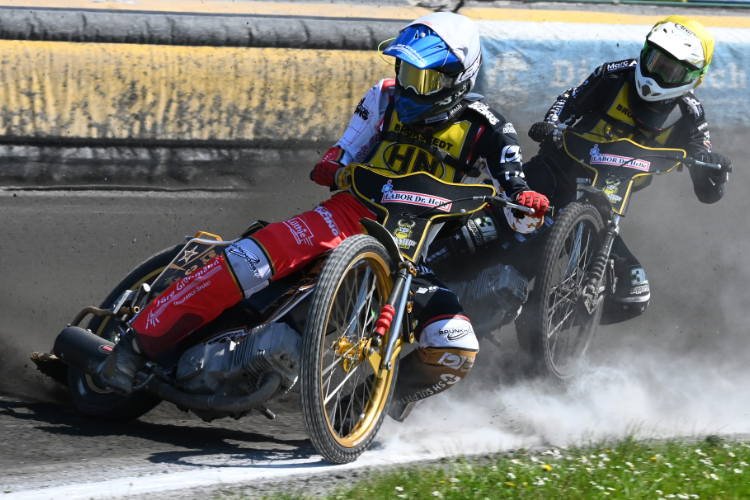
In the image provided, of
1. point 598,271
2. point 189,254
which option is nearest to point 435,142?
point 189,254

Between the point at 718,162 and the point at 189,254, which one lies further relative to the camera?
the point at 718,162

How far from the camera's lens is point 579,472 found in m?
3.71

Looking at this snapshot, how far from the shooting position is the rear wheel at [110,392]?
4.48m

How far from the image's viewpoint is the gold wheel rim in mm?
3869

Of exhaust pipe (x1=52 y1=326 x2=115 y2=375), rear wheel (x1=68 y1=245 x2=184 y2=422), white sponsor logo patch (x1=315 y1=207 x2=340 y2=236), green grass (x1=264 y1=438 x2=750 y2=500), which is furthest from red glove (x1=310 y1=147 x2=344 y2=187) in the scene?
green grass (x1=264 y1=438 x2=750 y2=500)

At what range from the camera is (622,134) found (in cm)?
609

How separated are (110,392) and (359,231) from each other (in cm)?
156

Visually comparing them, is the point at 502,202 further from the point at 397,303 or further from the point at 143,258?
the point at 143,258

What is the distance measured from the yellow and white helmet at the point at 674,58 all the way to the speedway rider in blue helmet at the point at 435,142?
167cm

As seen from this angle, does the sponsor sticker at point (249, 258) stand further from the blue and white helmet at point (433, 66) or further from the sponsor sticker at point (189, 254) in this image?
the blue and white helmet at point (433, 66)

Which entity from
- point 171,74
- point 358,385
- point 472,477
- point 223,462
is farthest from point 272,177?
point 472,477

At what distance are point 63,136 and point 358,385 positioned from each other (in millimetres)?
3435

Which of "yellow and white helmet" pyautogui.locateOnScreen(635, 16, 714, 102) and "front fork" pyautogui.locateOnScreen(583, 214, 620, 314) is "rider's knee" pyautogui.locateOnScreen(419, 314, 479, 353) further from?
"yellow and white helmet" pyautogui.locateOnScreen(635, 16, 714, 102)

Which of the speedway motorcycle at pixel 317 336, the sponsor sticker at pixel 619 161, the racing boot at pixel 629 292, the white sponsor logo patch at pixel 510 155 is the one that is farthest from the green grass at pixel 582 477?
the sponsor sticker at pixel 619 161
